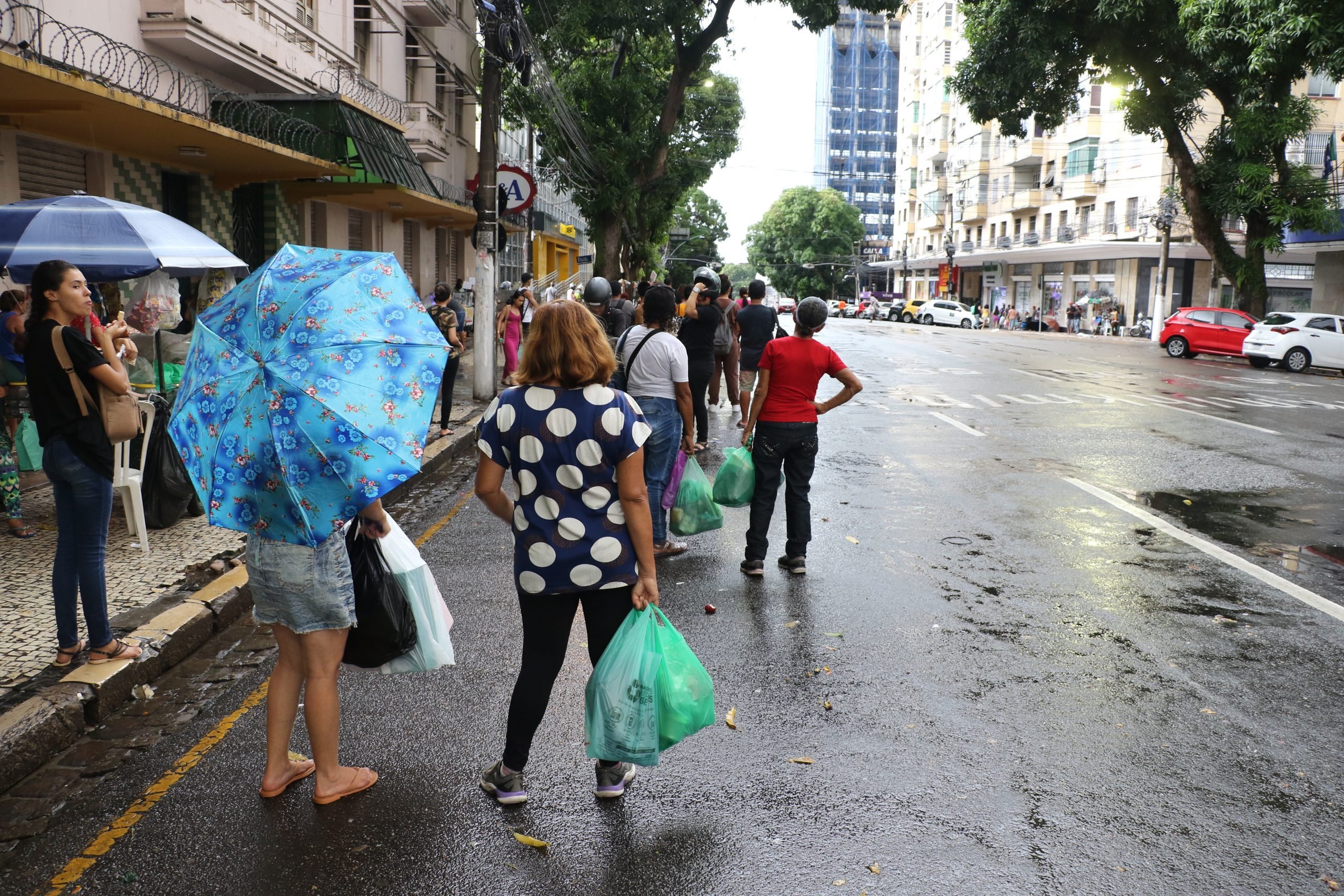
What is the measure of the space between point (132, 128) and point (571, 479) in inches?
357

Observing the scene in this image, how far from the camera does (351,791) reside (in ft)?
12.4

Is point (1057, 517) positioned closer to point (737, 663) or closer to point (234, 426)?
point (737, 663)

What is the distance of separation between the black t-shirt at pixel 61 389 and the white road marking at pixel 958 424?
412 inches

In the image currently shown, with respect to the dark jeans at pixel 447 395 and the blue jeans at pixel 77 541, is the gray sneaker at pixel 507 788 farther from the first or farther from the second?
the dark jeans at pixel 447 395

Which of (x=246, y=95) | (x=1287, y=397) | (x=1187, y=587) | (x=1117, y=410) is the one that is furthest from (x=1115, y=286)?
(x=1187, y=587)

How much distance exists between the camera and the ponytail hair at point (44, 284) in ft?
15.0

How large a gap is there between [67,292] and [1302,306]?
159 feet

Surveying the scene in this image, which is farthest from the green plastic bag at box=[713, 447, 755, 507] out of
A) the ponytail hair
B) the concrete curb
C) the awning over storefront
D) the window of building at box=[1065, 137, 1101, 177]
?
the window of building at box=[1065, 137, 1101, 177]

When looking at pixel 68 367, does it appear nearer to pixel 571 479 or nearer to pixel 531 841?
pixel 571 479

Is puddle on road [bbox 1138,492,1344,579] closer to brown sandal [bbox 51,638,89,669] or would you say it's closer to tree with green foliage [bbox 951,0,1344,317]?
brown sandal [bbox 51,638,89,669]

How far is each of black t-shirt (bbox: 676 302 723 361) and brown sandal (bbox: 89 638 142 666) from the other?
6425 mm

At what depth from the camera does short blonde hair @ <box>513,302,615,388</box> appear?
134 inches

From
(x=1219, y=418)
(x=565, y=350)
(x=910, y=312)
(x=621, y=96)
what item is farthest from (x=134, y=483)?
(x=910, y=312)

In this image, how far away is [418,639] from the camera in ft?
12.7
